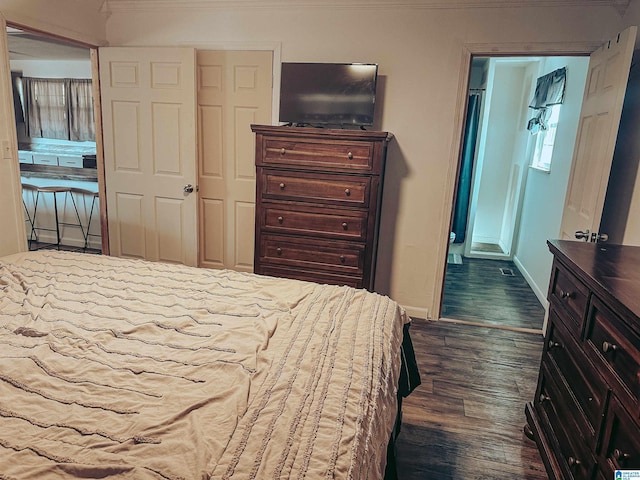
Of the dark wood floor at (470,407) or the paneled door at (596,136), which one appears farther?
the paneled door at (596,136)

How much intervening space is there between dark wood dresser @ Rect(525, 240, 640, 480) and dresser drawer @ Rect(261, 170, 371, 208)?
127 centimetres

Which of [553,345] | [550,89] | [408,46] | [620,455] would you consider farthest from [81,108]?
[620,455]

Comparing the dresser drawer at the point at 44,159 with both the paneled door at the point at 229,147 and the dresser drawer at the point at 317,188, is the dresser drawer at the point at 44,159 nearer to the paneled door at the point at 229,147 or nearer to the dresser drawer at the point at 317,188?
the paneled door at the point at 229,147

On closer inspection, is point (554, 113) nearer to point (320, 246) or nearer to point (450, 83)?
point (450, 83)

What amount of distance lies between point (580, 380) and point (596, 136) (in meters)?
1.68

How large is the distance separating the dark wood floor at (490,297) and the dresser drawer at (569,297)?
1.65m

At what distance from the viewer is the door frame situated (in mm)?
2943

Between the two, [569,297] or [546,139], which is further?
[546,139]

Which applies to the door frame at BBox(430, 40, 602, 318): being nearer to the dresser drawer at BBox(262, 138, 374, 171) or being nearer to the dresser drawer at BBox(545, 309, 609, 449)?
the dresser drawer at BBox(262, 138, 374, 171)

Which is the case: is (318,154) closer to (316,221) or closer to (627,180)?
(316,221)

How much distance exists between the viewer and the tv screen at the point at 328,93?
10.1ft

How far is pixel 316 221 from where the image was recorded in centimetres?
304

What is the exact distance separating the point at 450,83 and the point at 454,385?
2066 mm

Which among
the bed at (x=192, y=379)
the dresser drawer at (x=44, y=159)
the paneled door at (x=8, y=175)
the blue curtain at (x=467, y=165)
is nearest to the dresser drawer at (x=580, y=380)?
the bed at (x=192, y=379)
